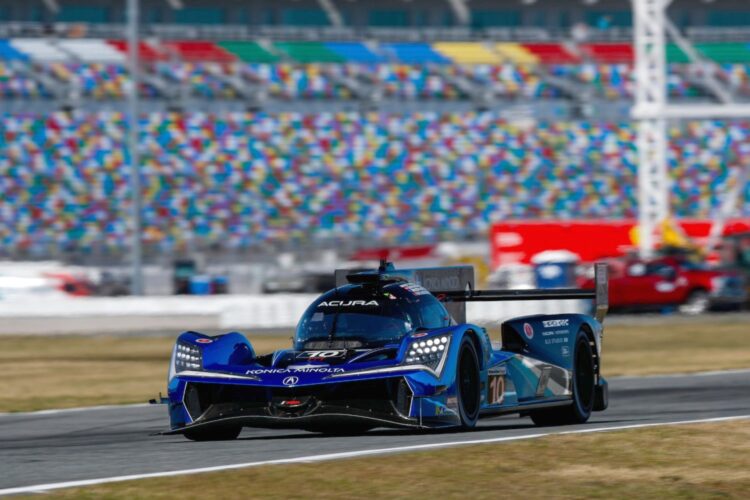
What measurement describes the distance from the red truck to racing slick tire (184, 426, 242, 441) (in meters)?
27.1

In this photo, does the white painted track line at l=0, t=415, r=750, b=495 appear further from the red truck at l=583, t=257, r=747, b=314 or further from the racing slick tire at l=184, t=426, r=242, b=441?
the red truck at l=583, t=257, r=747, b=314

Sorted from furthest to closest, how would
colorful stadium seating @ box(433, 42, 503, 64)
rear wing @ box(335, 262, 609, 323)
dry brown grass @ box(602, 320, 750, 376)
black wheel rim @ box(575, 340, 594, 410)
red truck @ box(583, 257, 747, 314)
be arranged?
colorful stadium seating @ box(433, 42, 503, 64)
red truck @ box(583, 257, 747, 314)
dry brown grass @ box(602, 320, 750, 376)
black wheel rim @ box(575, 340, 594, 410)
rear wing @ box(335, 262, 609, 323)

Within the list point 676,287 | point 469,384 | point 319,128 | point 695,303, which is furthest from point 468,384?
point 319,128

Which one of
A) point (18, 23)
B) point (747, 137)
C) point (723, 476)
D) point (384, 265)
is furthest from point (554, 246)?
point (723, 476)

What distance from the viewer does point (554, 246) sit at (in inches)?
1752

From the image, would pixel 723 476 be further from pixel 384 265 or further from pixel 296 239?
pixel 296 239

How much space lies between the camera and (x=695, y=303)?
36344 millimetres

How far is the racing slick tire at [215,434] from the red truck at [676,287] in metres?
27.1

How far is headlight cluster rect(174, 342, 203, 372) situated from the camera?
368 inches

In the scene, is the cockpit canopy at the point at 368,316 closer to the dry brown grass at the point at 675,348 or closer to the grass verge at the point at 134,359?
the grass verge at the point at 134,359

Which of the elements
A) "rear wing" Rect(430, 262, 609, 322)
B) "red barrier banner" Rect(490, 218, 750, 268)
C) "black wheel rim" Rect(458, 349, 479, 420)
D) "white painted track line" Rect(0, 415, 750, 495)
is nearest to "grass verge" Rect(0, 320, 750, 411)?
"rear wing" Rect(430, 262, 609, 322)

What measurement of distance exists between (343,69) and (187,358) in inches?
1721

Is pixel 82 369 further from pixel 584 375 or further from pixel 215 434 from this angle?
pixel 215 434

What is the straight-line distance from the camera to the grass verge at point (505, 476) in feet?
21.1
